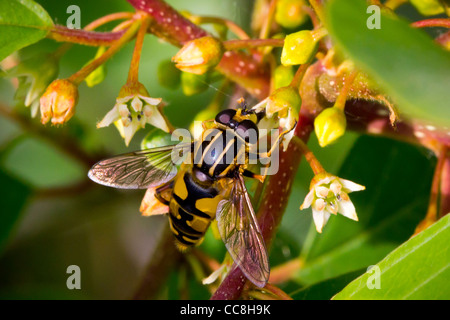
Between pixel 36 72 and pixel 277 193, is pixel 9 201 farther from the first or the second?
pixel 277 193

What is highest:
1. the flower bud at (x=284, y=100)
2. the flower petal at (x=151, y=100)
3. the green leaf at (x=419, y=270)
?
the flower petal at (x=151, y=100)

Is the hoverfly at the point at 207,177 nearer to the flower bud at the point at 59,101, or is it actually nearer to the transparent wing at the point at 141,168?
the transparent wing at the point at 141,168

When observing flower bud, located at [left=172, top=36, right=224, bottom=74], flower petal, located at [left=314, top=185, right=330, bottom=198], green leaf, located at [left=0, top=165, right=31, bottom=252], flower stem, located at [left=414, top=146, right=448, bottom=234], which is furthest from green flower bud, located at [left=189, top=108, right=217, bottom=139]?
green leaf, located at [left=0, top=165, right=31, bottom=252]

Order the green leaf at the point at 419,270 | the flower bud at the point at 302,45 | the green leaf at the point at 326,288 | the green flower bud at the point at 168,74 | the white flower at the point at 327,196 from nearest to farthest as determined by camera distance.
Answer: the green leaf at the point at 419,270 < the flower bud at the point at 302,45 < the white flower at the point at 327,196 < the green leaf at the point at 326,288 < the green flower bud at the point at 168,74

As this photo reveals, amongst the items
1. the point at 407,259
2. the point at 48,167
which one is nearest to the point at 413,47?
the point at 407,259

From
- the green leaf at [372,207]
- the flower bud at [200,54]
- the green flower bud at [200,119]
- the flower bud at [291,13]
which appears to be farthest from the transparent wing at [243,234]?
the green leaf at [372,207]
